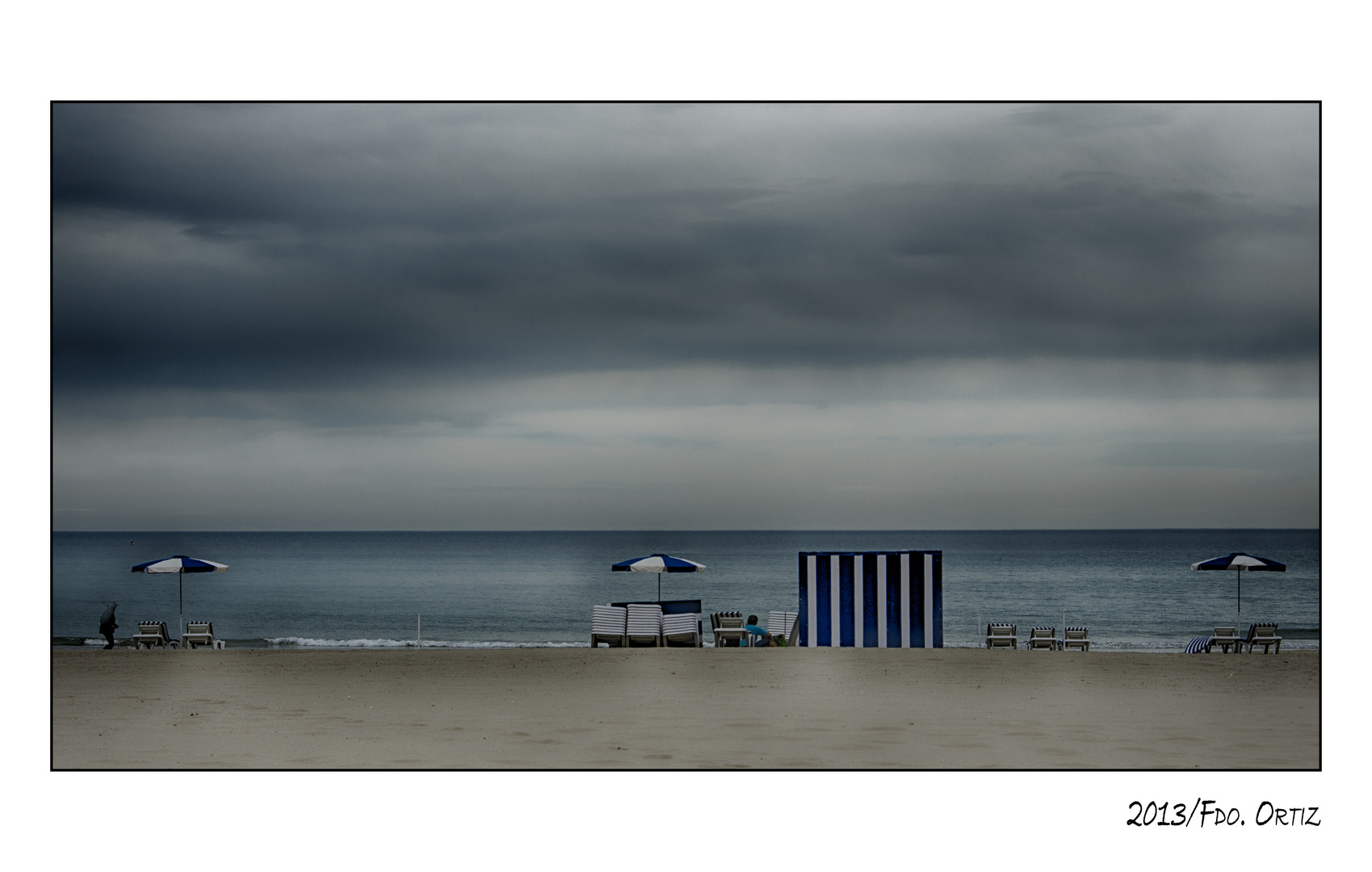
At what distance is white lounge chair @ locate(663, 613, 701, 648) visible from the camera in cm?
1466

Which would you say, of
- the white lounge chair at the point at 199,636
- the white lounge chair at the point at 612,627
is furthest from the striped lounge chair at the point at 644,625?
the white lounge chair at the point at 199,636

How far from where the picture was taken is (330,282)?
4138cm

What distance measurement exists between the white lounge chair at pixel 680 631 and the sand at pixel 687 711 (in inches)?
100

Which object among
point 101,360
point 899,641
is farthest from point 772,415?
point 899,641

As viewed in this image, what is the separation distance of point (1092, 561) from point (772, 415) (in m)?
23.9

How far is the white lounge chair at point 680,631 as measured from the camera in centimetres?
1466

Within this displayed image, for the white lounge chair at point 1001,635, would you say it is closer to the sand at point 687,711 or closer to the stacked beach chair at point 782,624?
the stacked beach chair at point 782,624

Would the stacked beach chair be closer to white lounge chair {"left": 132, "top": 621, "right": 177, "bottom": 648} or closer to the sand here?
the sand

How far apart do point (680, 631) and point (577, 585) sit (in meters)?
45.4

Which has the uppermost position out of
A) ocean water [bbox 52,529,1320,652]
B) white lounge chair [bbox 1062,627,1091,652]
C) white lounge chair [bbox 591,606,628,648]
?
white lounge chair [bbox 591,606,628,648]

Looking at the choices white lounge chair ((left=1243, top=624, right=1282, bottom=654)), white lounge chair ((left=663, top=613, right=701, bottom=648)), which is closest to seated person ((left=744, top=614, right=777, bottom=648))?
white lounge chair ((left=663, top=613, right=701, bottom=648))

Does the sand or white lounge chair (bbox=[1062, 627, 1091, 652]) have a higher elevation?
the sand

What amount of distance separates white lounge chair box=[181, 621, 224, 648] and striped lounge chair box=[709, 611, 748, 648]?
743 cm

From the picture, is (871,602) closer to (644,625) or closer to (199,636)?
(644,625)
